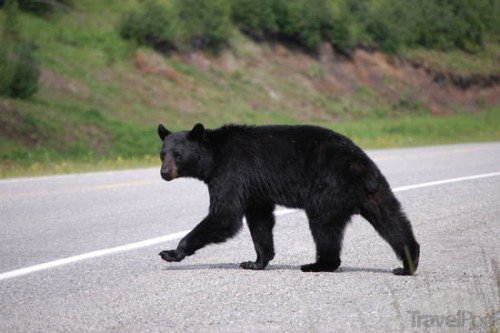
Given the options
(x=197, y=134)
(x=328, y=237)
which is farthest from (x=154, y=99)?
(x=328, y=237)

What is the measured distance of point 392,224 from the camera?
21.2 feet

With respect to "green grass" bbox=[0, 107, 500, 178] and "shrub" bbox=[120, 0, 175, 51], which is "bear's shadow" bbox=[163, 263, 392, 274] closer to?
"green grass" bbox=[0, 107, 500, 178]

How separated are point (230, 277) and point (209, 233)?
35 centimetres

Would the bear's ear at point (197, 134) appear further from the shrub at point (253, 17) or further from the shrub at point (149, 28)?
the shrub at point (253, 17)

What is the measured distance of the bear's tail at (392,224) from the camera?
21.2 feet

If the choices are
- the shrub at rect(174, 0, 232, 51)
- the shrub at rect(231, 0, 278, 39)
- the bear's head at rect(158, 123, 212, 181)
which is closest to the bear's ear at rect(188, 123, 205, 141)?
the bear's head at rect(158, 123, 212, 181)

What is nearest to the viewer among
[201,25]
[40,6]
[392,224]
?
[392,224]

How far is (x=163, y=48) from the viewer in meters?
44.6

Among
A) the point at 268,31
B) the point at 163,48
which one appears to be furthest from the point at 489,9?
the point at 163,48

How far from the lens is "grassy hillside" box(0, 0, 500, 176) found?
33.4 m

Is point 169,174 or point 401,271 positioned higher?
point 169,174

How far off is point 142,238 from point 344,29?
45.8 metres

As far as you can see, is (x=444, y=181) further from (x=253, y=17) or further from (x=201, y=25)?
(x=253, y=17)

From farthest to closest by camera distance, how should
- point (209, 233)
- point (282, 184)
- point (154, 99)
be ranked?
point (154, 99) → point (282, 184) → point (209, 233)
